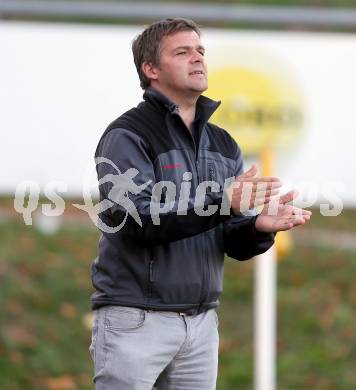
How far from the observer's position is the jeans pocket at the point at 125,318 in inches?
151

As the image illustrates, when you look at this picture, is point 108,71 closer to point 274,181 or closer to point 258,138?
point 258,138

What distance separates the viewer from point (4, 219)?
877cm

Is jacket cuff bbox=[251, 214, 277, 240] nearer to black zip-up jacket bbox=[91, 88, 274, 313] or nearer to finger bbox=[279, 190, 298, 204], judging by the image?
black zip-up jacket bbox=[91, 88, 274, 313]

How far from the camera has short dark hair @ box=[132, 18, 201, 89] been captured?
3.99 metres

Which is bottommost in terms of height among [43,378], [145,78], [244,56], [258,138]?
[43,378]

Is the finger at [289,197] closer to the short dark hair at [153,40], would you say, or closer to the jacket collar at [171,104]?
the jacket collar at [171,104]

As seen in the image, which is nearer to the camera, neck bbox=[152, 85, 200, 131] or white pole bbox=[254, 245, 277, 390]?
neck bbox=[152, 85, 200, 131]

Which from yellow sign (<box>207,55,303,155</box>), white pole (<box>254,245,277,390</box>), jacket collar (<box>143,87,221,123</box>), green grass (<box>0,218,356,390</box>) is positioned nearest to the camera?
jacket collar (<box>143,87,221,123</box>)

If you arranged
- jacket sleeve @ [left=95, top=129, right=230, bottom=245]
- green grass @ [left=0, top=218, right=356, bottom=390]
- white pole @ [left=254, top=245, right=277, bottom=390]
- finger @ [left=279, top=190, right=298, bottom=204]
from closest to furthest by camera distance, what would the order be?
jacket sleeve @ [left=95, top=129, right=230, bottom=245]
finger @ [left=279, top=190, right=298, bottom=204]
white pole @ [left=254, top=245, right=277, bottom=390]
green grass @ [left=0, top=218, right=356, bottom=390]

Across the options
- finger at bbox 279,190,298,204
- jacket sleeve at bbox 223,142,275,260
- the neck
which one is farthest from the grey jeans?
the neck

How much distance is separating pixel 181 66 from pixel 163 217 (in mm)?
599

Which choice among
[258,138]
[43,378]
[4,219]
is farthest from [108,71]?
[4,219]

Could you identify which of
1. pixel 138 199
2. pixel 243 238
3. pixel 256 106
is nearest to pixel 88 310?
pixel 256 106

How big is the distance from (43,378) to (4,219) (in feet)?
6.32
